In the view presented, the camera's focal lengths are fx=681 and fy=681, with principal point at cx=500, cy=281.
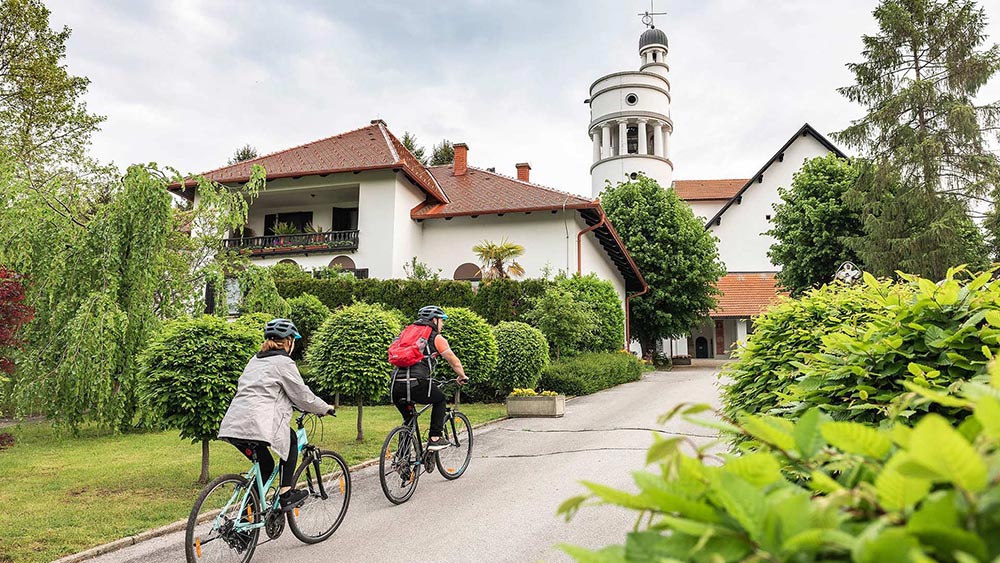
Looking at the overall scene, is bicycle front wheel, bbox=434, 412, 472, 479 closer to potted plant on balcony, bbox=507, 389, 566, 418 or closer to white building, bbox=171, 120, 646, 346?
potted plant on balcony, bbox=507, 389, 566, 418

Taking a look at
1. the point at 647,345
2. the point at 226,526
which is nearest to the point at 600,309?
the point at 647,345

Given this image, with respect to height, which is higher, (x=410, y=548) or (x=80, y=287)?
(x=80, y=287)

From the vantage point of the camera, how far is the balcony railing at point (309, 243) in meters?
26.5

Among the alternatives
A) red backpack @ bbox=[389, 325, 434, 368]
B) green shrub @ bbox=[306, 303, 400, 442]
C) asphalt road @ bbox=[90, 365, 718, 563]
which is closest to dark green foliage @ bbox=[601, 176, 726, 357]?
asphalt road @ bbox=[90, 365, 718, 563]

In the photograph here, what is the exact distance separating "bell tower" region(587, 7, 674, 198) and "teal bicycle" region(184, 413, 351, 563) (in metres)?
41.3

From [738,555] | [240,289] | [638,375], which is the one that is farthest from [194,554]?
[638,375]

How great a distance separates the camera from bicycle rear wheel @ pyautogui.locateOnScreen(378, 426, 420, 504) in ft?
22.6

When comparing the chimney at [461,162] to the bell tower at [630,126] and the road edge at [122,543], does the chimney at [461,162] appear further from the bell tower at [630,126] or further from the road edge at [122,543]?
the road edge at [122,543]

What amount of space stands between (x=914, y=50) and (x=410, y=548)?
93.2ft

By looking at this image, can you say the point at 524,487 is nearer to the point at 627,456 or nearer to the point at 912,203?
the point at 627,456

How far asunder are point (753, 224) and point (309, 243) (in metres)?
31.1

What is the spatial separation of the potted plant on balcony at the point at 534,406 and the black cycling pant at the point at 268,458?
8.79 meters

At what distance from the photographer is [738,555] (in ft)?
2.92

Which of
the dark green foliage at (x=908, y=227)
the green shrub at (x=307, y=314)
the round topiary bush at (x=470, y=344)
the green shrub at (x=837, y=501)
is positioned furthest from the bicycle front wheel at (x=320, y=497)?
the dark green foliage at (x=908, y=227)
